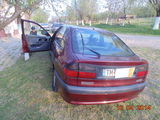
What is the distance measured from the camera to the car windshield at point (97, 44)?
6.68ft

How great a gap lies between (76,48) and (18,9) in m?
3.59

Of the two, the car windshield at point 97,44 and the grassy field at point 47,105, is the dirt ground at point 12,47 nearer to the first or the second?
the grassy field at point 47,105

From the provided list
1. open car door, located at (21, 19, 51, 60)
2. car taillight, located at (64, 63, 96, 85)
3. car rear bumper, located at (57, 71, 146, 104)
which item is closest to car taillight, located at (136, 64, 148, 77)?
car rear bumper, located at (57, 71, 146, 104)

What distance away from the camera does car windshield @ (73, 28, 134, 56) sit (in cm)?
204

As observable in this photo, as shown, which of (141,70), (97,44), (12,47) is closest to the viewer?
(141,70)

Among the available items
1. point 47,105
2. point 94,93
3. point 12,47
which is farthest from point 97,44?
point 12,47

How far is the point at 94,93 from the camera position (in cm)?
175

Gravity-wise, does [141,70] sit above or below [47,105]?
above

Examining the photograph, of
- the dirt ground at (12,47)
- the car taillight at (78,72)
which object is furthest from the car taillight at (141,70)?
the dirt ground at (12,47)

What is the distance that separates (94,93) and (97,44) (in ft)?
3.30

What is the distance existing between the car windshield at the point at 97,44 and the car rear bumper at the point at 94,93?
22.0 inches

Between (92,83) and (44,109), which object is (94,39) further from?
(44,109)
